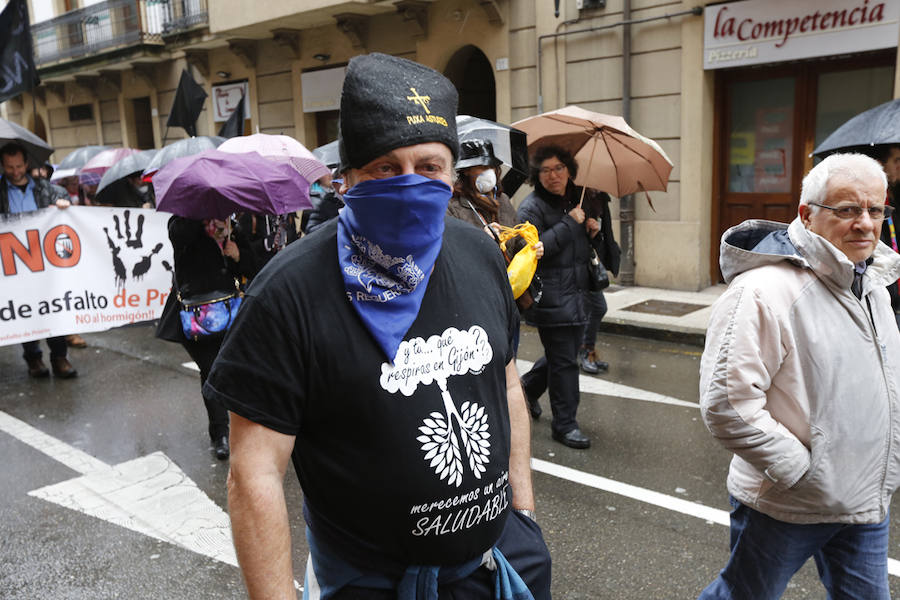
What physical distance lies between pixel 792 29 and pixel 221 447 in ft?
26.4

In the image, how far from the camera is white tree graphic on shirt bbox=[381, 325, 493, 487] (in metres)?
1.53

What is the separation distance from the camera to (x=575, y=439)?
5102 mm

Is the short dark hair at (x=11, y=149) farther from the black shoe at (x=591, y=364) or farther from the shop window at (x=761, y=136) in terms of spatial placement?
the shop window at (x=761, y=136)

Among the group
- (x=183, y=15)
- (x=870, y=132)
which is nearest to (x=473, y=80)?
(x=183, y=15)

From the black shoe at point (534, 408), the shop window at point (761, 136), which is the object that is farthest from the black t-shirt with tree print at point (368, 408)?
the shop window at point (761, 136)

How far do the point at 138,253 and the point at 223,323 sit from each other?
3525mm

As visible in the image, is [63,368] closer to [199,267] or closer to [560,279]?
[199,267]

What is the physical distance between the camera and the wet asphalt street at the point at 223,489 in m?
3.56

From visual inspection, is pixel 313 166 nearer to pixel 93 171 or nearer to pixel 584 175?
pixel 584 175

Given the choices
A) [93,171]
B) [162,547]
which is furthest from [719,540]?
[93,171]

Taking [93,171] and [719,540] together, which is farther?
[93,171]

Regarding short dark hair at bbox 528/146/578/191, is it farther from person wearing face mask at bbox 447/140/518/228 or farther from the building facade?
the building facade

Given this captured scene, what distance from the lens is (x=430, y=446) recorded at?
153cm

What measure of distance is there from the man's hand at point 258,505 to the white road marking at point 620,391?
4.76 meters
